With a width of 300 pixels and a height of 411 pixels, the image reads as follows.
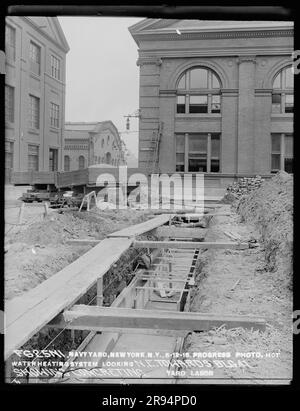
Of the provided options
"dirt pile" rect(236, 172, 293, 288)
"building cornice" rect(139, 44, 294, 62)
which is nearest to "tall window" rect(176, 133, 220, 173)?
"building cornice" rect(139, 44, 294, 62)

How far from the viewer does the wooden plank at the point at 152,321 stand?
3369mm

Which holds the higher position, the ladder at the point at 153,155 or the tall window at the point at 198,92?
the tall window at the point at 198,92

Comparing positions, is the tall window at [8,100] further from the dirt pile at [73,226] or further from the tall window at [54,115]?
the tall window at [54,115]

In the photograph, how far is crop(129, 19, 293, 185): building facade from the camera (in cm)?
1656

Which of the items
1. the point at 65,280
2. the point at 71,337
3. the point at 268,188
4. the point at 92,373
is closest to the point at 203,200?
the point at 268,188

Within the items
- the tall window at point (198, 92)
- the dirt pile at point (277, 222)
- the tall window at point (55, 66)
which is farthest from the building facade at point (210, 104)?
the tall window at point (55, 66)

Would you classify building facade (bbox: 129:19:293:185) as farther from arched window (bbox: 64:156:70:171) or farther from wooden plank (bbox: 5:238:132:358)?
wooden plank (bbox: 5:238:132:358)

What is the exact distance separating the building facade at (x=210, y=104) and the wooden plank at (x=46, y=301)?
1226 cm

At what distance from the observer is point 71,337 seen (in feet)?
18.5

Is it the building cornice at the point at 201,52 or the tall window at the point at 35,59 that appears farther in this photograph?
the building cornice at the point at 201,52

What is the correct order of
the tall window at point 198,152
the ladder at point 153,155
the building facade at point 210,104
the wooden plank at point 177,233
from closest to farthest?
the wooden plank at point 177,233 → the building facade at point 210,104 → the ladder at point 153,155 → the tall window at point 198,152

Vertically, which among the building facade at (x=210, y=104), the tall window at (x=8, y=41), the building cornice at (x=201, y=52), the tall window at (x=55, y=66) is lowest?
the tall window at (x=8, y=41)

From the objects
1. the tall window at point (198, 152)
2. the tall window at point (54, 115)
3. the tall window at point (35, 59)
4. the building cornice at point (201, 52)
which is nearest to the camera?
the tall window at point (35, 59)

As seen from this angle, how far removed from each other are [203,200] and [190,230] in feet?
18.7
